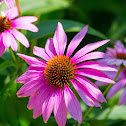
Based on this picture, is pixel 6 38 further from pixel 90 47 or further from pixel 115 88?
pixel 115 88

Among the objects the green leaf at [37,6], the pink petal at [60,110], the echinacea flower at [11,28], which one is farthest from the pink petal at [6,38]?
the green leaf at [37,6]

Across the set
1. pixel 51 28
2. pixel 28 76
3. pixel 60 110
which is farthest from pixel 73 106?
pixel 51 28

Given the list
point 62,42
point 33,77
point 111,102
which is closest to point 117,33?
point 111,102

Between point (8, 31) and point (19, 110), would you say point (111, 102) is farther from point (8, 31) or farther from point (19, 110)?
point (8, 31)

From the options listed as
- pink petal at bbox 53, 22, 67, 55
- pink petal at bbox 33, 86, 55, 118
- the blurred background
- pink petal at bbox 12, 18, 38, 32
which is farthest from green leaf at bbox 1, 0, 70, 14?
pink petal at bbox 33, 86, 55, 118

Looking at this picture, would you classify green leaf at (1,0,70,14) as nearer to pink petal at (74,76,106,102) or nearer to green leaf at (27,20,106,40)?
green leaf at (27,20,106,40)

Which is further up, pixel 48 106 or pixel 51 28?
pixel 51 28
